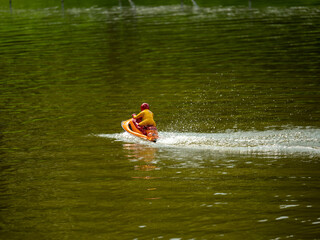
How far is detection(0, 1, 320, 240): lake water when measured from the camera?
1238 cm

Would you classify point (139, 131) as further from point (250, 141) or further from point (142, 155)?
point (250, 141)

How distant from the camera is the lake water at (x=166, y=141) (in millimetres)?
12383

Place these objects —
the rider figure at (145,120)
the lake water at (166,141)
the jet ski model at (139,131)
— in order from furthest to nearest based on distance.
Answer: the rider figure at (145,120), the jet ski model at (139,131), the lake water at (166,141)

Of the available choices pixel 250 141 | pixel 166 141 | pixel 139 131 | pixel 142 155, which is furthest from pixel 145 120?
pixel 250 141

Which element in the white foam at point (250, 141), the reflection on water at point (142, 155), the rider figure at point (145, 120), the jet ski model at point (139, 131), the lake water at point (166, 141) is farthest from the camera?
the rider figure at point (145, 120)

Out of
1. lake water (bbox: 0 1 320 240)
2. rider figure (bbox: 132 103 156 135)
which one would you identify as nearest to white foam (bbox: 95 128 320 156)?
lake water (bbox: 0 1 320 240)

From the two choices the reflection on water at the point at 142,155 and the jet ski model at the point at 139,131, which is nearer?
the reflection on water at the point at 142,155

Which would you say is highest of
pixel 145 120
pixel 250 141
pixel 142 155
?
pixel 145 120

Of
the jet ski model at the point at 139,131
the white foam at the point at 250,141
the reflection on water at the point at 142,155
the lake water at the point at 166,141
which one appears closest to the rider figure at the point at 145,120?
the jet ski model at the point at 139,131

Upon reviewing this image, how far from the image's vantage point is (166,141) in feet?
61.8

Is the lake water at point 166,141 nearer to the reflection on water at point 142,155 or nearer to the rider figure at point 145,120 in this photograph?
the reflection on water at point 142,155

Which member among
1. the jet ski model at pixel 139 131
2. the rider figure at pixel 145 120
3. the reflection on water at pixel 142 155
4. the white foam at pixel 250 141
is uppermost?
the rider figure at pixel 145 120

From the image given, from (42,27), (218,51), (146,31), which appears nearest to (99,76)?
(218,51)

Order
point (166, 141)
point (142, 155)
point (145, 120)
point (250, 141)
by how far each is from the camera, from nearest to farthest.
Answer: point (142, 155) < point (250, 141) < point (166, 141) < point (145, 120)
